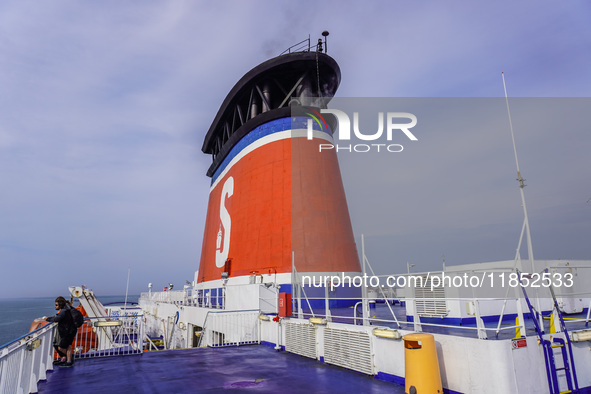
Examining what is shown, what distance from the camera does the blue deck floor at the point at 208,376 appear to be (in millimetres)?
7730

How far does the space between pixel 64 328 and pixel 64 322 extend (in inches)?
7.7

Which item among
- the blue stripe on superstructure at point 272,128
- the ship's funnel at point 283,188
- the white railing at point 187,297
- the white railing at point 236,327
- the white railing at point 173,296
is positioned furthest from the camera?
the white railing at point 173,296

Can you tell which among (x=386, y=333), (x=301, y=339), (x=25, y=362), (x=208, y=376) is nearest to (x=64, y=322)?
(x=25, y=362)

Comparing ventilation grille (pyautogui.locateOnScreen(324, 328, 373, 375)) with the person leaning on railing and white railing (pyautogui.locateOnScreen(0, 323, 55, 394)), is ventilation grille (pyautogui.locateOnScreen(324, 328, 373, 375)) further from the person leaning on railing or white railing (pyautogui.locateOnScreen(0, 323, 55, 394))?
the person leaning on railing

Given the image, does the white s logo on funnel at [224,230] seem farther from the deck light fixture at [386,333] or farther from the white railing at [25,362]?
the deck light fixture at [386,333]

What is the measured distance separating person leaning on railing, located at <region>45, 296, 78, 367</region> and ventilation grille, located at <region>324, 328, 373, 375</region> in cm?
760

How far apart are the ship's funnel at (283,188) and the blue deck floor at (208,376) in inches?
249

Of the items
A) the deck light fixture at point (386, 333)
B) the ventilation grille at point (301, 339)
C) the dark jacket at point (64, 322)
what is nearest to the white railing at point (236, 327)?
the ventilation grille at point (301, 339)

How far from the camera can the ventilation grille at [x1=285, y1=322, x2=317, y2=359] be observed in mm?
10898

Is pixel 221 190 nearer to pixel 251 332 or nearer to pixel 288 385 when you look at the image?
pixel 251 332

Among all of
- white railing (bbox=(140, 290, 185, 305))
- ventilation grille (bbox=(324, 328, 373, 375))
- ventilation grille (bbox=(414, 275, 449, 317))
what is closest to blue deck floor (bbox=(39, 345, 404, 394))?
ventilation grille (bbox=(324, 328, 373, 375))

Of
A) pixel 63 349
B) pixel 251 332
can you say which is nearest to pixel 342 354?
pixel 251 332

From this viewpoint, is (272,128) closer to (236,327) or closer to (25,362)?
(236,327)

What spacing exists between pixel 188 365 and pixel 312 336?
3797 millimetres
